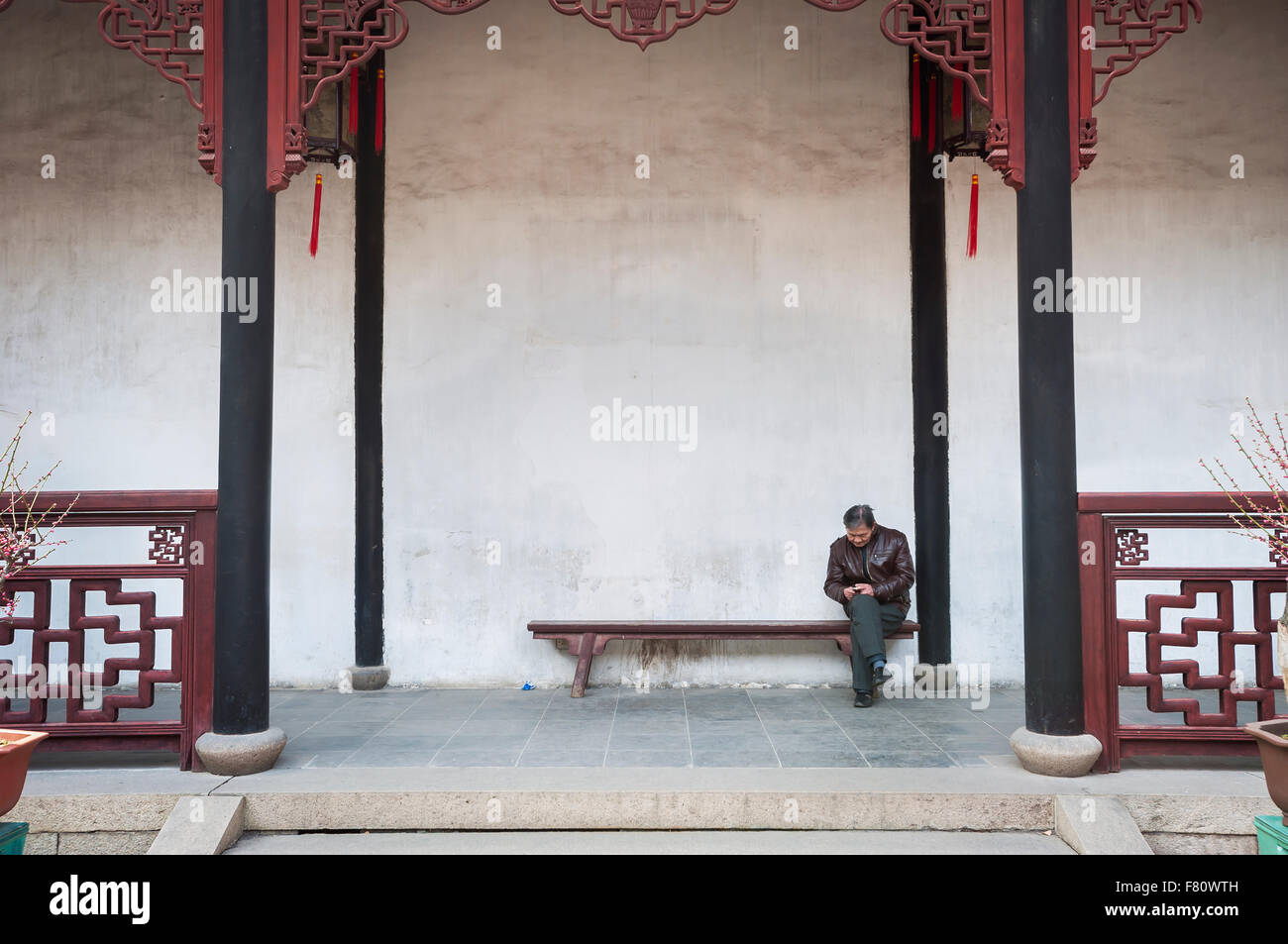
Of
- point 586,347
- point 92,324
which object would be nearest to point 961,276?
point 586,347

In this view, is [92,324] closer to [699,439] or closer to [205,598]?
[205,598]

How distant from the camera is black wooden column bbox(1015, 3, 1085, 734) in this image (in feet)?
14.1

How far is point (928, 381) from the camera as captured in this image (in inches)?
248

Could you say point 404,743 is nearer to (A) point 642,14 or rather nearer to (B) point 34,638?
(B) point 34,638

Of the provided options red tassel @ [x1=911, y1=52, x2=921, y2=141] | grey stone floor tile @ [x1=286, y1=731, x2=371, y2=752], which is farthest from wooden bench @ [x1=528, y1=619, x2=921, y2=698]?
red tassel @ [x1=911, y1=52, x2=921, y2=141]

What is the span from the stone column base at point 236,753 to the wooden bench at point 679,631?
2.09m

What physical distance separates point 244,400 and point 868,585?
3.66 metres

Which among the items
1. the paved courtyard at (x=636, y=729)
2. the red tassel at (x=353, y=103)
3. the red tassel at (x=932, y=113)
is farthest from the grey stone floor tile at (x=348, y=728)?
the red tassel at (x=932, y=113)

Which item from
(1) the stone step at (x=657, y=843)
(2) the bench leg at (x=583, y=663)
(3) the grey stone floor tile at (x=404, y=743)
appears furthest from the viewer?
(2) the bench leg at (x=583, y=663)

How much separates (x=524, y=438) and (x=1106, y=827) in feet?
13.2

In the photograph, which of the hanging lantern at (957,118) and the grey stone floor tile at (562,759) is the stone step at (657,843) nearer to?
the grey stone floor tile at (562,759)

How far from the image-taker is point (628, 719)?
5359mm

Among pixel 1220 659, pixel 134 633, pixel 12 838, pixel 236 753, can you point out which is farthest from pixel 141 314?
pixel 1220 659

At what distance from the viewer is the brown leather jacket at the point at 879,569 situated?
591 centimetres
